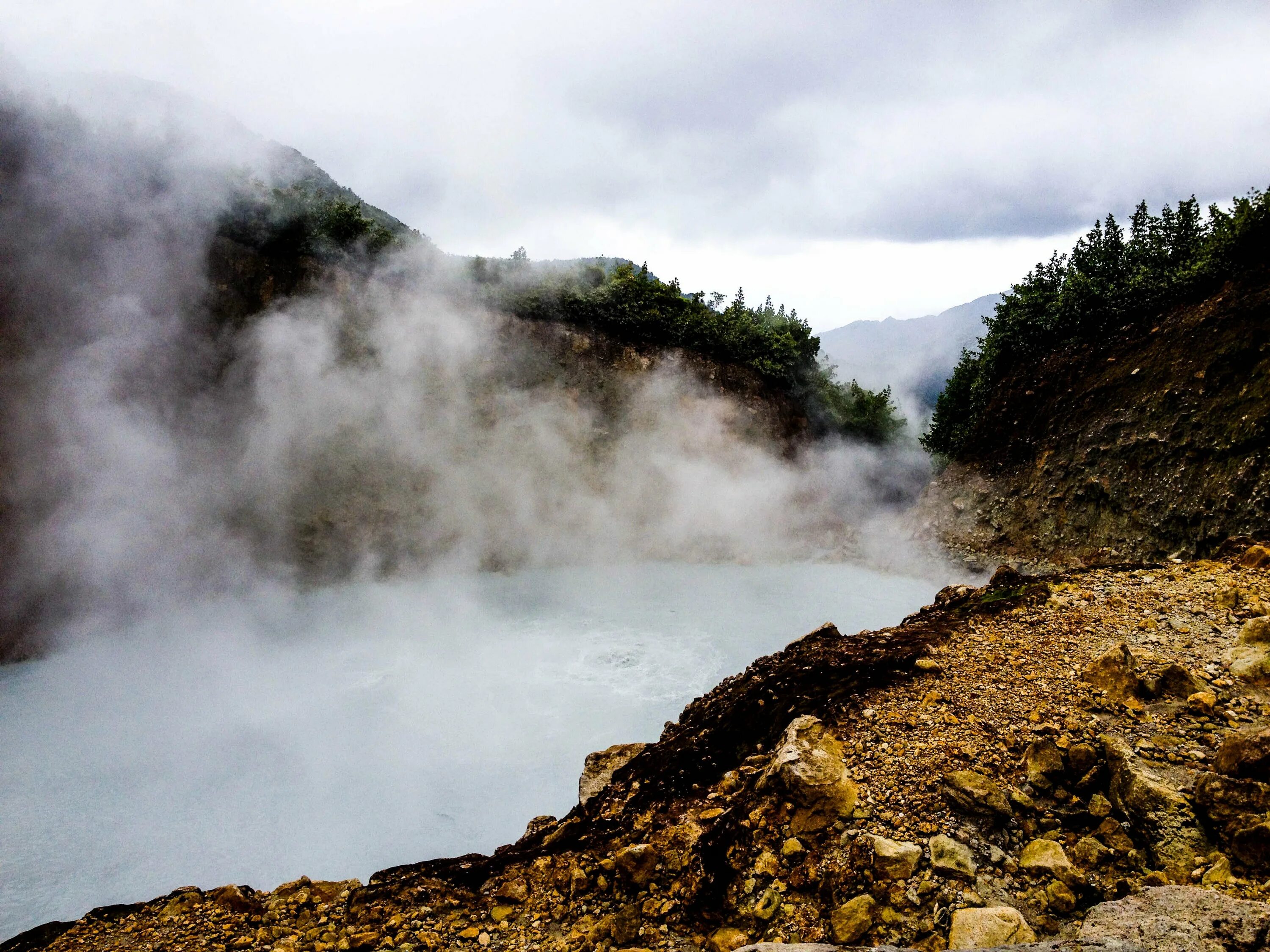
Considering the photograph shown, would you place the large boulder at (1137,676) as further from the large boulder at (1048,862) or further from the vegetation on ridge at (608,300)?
the vegetation on ridge at (608,300)

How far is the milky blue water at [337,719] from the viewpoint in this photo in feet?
17.9

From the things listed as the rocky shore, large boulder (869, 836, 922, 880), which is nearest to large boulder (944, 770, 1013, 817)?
the rocky shore

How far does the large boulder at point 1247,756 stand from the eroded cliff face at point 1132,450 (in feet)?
19.5

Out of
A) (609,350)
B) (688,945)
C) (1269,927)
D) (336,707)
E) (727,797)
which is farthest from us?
(609,350)

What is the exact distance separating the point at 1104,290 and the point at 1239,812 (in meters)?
13.6

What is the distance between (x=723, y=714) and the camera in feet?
15.2

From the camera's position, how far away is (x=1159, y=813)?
106 inches

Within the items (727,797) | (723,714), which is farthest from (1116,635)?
(727,797)

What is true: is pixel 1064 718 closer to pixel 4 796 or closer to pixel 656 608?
pixel 656 608

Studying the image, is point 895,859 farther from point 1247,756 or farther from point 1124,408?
point 1124,408

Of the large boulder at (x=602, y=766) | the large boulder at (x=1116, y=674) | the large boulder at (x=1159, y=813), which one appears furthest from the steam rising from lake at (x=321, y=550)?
the large boulder at (x=1159, y=813)

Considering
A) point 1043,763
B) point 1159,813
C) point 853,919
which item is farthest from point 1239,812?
point 853,919

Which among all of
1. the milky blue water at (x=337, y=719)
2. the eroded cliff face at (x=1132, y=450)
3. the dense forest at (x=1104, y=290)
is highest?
the dense forest at (x=1104, y=290)

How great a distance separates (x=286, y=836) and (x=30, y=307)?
36.7ft
